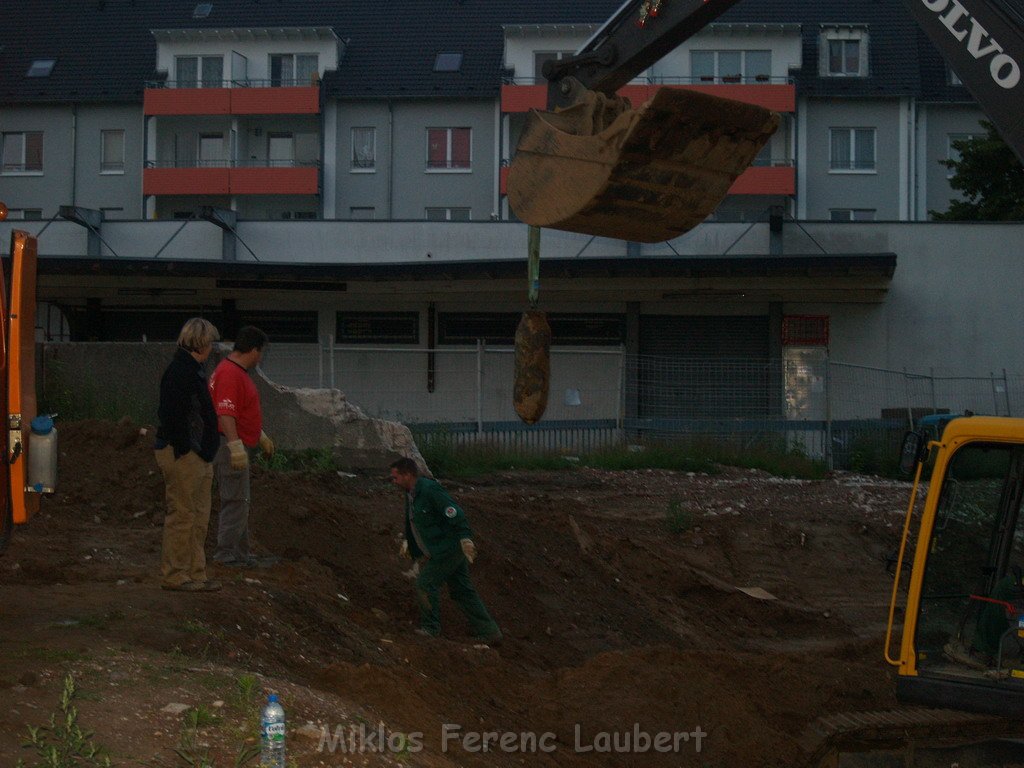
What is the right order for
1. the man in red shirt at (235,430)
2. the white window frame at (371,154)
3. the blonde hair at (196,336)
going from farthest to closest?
the white window frame at (371,154)
the man in red shirt at (235,430)
the blonde hair at (196,336)

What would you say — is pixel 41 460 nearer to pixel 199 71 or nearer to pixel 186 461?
pixel 186 461

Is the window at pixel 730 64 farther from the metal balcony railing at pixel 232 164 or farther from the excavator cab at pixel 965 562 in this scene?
the excavator cab at pixel 965 562

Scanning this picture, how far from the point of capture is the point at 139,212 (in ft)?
143

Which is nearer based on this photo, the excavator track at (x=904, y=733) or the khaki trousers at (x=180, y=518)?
the excavator track at (x=904, y=733)

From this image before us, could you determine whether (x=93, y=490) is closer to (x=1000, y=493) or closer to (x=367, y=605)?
(x=367, y=605)

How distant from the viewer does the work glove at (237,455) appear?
891 centimetres

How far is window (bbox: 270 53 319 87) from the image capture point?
4294 centimetres

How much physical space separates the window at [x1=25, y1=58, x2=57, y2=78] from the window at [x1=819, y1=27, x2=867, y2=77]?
26962mm

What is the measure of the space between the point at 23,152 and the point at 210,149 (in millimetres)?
6813

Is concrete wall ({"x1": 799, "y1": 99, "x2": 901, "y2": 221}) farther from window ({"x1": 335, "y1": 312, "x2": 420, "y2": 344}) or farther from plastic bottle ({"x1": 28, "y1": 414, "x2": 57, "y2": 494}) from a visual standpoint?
plastic bottle ({"x1": 28, "y1": 414, "x2": 57, "y2": 494})

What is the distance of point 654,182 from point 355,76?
38084 millimetres

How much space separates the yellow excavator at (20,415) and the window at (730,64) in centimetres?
3646

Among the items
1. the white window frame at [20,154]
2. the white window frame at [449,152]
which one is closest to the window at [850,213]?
the white window frame at [449,152]

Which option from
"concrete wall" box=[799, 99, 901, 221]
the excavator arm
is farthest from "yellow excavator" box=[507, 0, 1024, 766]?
"concrete wall" box=[799, 99, 901, 221]
